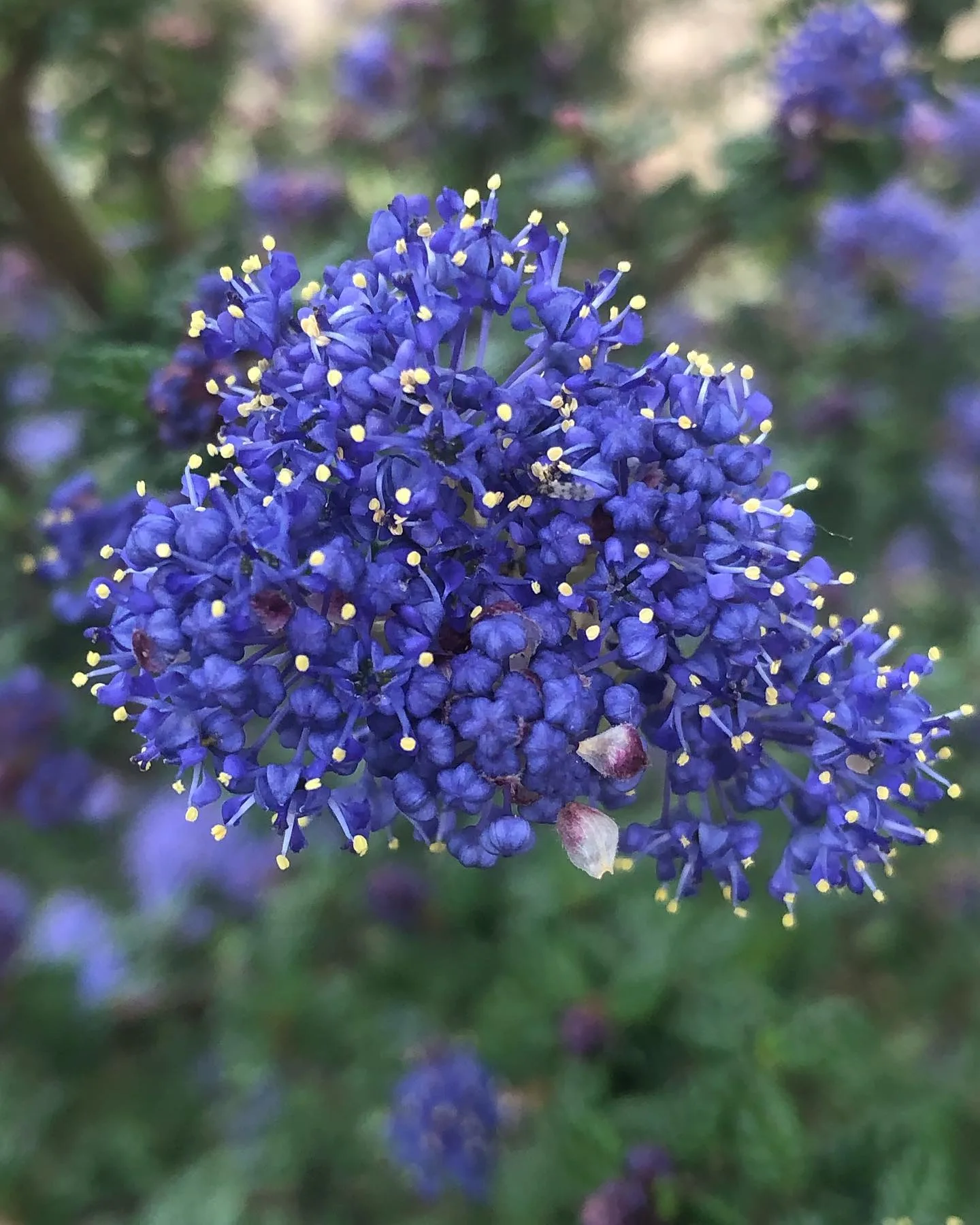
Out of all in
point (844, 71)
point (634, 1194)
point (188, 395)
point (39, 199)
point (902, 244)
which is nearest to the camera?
point (188, 395)

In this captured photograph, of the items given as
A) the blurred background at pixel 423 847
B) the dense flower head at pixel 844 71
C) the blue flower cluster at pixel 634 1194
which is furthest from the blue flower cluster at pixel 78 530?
the dense flower head at pixel 844 71

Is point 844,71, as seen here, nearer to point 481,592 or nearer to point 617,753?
point 481,592

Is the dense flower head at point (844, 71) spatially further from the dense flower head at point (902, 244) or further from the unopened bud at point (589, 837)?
the unopened bud at point (589, 837)

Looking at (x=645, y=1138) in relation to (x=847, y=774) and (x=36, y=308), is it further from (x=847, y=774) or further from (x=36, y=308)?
(x=36, y=308)

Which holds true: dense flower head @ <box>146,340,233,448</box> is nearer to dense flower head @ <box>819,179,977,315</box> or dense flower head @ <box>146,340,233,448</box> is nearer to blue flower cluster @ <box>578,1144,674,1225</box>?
blue flower cluster @ <box>578,1144,674,1225</box>

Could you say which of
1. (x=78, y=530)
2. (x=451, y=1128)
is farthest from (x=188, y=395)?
(x=451, y=1128)

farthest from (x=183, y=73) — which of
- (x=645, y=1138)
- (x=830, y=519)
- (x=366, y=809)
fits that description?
(x=645, y=1138)
